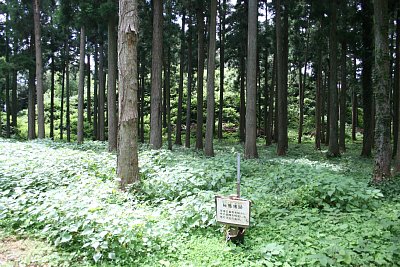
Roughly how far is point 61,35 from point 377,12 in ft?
64.6

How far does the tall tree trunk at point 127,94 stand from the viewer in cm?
631

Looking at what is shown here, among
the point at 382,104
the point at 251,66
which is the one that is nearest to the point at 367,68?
the point at 251,66

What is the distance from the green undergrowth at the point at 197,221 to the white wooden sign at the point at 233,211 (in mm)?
313

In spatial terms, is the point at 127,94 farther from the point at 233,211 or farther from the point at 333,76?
the point at 333,76

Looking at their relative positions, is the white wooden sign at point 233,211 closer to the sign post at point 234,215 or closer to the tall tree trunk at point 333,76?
the sign post at point 234,215

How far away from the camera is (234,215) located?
13.8ft

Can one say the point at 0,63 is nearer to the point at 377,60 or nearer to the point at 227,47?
the point at 227,47

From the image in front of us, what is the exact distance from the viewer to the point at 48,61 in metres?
23.7

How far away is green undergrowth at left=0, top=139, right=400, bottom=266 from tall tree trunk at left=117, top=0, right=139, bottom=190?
1.33 ft

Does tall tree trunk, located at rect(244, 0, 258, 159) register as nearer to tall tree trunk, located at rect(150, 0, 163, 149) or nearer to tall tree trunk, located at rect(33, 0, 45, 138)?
tall tree trunk, located at rect(150, 0, 163, 149)

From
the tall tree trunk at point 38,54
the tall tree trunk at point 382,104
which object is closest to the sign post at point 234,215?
the tall tree trunk at point 382,104

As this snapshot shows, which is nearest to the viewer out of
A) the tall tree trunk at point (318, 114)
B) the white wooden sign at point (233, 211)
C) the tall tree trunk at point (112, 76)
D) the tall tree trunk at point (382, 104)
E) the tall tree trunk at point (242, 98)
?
the white wooden sign at point (233, 211)

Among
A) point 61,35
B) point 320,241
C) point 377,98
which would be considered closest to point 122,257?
point 320,241

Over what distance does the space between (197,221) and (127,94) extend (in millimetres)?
Result: 3057
